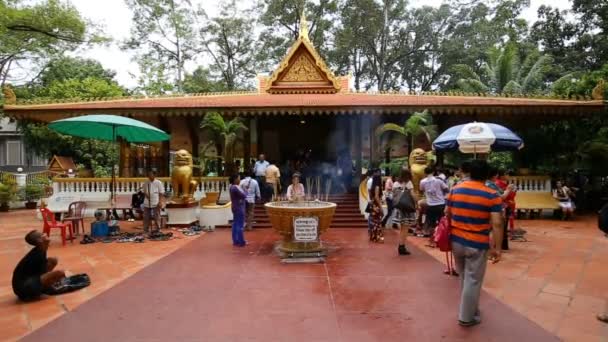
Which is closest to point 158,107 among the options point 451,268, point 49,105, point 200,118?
point 200,118

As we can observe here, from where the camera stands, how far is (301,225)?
6.85 metres

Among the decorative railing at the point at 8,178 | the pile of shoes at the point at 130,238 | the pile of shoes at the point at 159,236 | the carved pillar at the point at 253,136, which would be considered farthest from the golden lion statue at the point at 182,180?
the decorative railing at the point at 8,178

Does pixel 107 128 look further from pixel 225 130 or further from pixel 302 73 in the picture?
pixel 302 73

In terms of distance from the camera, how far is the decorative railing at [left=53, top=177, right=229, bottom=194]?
12711 millimetres

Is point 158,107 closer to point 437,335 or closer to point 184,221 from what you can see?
point 184,221

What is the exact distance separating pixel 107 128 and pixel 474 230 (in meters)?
8.33

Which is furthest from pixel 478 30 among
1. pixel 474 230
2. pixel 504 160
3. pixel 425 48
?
pixel 474 230

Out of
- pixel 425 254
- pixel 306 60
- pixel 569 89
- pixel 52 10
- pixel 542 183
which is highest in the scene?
pixel 52 10

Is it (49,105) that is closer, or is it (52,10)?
(49,105)

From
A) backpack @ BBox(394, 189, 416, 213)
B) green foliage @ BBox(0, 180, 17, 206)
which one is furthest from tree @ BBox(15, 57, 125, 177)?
backpack @ BBox(394, 189, 416, 213)

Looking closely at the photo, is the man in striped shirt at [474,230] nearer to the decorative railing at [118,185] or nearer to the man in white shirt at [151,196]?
the man in white shirt at [151,196]

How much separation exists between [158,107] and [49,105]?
126 inches

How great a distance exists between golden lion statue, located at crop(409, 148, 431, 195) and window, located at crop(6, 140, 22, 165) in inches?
1041

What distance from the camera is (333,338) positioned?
145 inches
